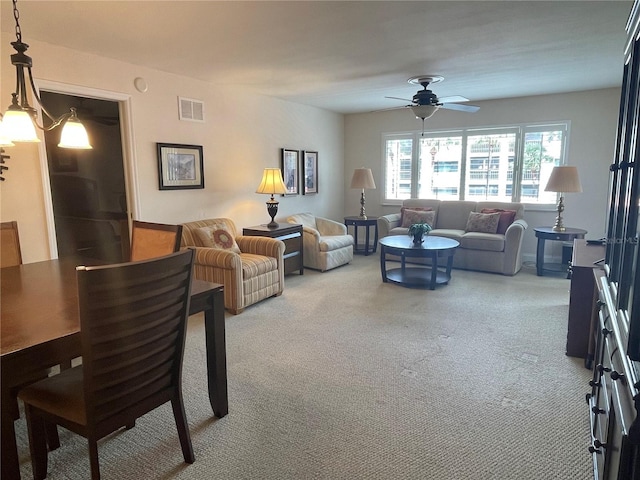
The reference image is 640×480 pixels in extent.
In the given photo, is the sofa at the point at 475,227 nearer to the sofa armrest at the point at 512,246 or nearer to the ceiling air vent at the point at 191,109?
the sofa armrest at the point at 512,246

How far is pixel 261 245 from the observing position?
4.50 m

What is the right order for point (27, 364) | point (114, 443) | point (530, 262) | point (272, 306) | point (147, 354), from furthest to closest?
point (530, 262)
point (272, 306)
point (114, 443)
point (147, 354)
point (27, 364)

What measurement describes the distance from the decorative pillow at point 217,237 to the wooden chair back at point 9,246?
5.47ft

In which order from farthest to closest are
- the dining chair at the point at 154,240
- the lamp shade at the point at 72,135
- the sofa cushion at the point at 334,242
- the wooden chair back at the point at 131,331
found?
1. the sofa cushion at the point at 334,242
2. the dining chair at the point at 154,240
3. the lamp shade at the point at 72,135
4. the wooden chair back at the point at 131,331

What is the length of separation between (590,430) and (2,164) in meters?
4.23

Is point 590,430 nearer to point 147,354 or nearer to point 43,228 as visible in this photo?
point 147,354

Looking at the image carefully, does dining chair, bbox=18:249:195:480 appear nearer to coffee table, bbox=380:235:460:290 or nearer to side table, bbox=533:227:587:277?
coffee table, bbox=380:235:460:290

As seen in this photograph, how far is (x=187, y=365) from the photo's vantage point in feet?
9.14

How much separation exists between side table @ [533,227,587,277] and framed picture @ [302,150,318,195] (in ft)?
11.0

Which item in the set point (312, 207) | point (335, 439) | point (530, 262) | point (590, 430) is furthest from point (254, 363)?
point (530, 262)

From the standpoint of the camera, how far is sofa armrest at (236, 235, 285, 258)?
4418 millimetres

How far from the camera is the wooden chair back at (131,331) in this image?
1385 mm

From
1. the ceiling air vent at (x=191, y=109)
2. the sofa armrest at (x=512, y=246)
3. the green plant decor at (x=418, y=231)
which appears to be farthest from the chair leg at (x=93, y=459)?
the sofa armrest at (x=512, y=246)

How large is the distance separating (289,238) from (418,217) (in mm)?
2232
